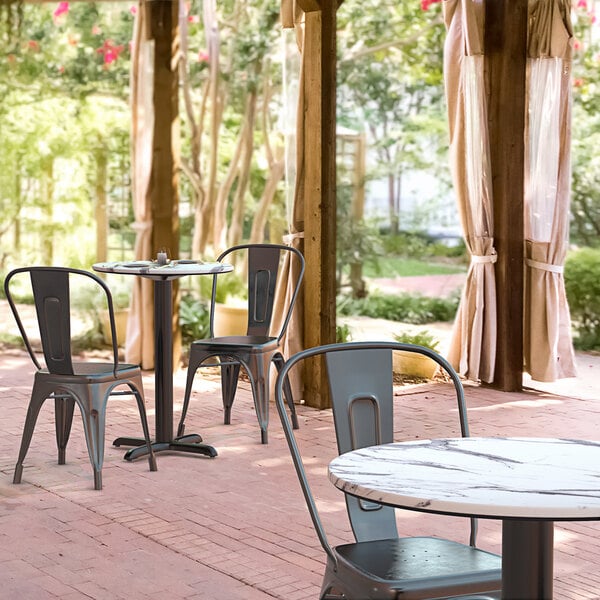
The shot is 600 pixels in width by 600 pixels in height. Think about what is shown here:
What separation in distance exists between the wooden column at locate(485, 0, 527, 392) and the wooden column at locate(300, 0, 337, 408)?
1.21 m

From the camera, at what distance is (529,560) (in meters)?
2.04

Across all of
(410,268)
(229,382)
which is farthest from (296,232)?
(410,268)

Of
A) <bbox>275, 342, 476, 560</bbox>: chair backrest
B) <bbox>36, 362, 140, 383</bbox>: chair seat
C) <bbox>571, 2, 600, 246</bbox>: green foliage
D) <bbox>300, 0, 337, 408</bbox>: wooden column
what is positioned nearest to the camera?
<bbox>275, 342, 476, 560</bbox>: chair backrest

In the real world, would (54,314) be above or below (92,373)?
above

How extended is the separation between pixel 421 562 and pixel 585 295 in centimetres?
672

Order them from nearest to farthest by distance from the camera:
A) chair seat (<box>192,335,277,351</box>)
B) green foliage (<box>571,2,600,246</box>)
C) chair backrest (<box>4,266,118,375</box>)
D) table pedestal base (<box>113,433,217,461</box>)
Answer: chair backrest (<box>4,266,118,375</box>) < table pedestal base (<box>113,433,217,461</box>) < chair seat (<box>192,335,277,351</box>) < green foliage (<box>571,2,600,246</box>)

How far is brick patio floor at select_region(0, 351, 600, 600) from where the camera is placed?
3.45 metres

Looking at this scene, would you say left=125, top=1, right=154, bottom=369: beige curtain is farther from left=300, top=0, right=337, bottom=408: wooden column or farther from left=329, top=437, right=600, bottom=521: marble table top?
left=329, top=437, right=600, bottom=521: marble table top

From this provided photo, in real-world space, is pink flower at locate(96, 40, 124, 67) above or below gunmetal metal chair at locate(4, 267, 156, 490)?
above

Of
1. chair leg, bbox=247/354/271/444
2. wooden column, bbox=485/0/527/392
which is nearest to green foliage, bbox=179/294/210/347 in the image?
wooden column, bbox=485/0/527/392

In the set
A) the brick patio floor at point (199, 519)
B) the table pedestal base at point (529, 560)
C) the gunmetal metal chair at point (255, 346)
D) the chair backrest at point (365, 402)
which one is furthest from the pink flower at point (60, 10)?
the table pedestal base at point (529, 560)

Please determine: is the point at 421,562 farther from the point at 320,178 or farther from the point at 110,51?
the point at 110,51

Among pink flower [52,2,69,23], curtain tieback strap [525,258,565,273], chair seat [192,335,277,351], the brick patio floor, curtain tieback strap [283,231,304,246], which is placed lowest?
the brick patio floor

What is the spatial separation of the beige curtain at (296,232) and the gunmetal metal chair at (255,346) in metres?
0.22
